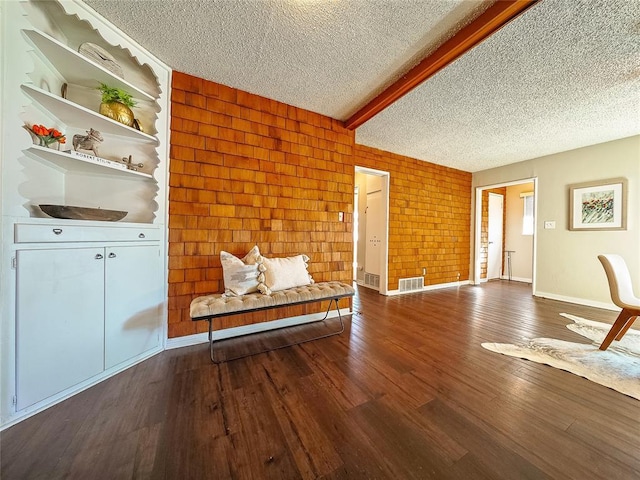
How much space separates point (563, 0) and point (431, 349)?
2.57 metres

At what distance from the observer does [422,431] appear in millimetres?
1140

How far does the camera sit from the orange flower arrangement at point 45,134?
128 cm

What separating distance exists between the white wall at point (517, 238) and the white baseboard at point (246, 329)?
5.32 metres

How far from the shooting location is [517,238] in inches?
219

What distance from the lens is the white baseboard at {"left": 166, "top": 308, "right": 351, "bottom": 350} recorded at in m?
2.01

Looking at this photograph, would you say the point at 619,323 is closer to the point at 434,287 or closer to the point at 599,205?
the point at 599,205

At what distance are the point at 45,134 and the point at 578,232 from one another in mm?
6235

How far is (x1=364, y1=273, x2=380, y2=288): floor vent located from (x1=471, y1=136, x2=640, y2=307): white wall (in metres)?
2.79

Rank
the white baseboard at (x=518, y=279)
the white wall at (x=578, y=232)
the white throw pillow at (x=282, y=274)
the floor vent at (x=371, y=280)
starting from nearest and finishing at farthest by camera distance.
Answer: the white throw pillow at (x=282, y=274)
the white wall at (x=578, y=232)
the floor vent at (x=371, y=280)
the white baseboard at (x=518, y=279)

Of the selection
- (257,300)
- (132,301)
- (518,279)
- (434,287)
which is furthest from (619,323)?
(518,279)

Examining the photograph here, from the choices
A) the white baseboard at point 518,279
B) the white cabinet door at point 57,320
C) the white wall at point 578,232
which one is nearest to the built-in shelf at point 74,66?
the white cabinet door at point 57,320

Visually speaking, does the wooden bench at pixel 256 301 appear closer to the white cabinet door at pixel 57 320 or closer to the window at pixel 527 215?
the white cabinet door at pixel 57 320

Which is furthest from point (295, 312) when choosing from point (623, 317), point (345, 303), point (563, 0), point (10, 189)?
point (563, 0)

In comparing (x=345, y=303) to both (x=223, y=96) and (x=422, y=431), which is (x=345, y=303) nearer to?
(x=422, y=431)
